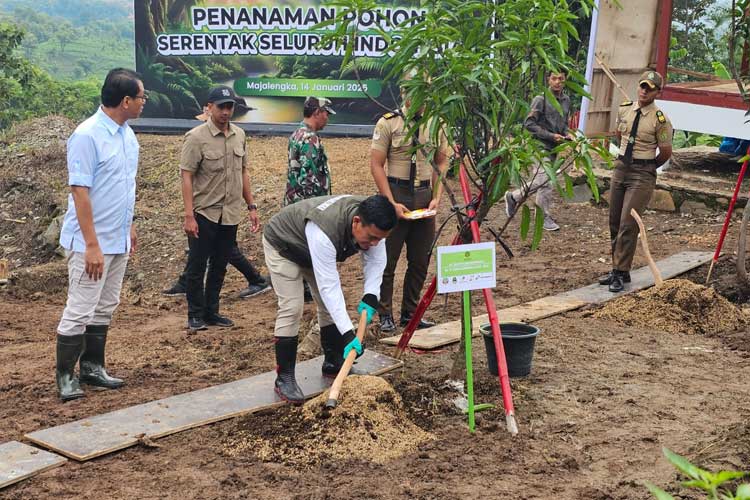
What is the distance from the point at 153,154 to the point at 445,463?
10.6 m

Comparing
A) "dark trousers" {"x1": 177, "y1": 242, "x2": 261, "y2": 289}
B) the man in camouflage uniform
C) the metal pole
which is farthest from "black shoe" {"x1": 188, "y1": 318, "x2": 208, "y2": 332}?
the metal pole

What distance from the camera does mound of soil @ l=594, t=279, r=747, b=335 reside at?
693 centimetres

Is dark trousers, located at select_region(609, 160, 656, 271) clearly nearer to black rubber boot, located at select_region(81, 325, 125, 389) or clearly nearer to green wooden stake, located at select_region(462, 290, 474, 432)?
green wooden stake, located at select_region(462, 290, 474, 432)

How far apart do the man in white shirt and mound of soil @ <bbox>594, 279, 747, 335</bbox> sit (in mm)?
2707

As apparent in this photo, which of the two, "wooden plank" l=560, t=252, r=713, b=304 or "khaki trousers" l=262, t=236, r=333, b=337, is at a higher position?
"khaki trousers" l=262, t=236, r=333, b=337

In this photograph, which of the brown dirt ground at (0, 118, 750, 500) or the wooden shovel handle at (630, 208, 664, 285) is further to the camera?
the wooden shovel handle at (630, 208, 664, 285)

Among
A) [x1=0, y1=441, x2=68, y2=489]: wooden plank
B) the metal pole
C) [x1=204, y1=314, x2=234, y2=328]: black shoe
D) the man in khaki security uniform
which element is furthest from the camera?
the metal pole

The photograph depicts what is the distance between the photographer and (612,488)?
4160 millimetres

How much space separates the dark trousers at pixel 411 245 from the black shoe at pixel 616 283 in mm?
2009

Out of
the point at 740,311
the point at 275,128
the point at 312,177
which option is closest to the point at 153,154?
the point at 275,128

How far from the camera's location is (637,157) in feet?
25.4

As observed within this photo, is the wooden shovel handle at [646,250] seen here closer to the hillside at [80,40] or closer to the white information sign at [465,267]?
the white information sign at [465,267]

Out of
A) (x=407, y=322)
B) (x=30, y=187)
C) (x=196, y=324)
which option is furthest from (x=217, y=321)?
(x=30, y=187)

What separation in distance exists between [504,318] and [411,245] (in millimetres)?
980
